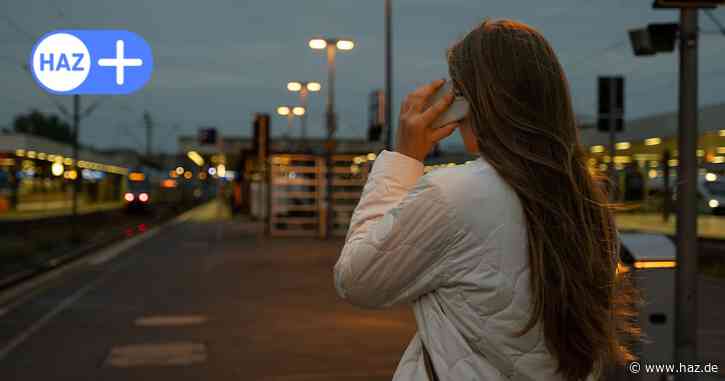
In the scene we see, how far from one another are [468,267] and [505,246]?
0.27 ft

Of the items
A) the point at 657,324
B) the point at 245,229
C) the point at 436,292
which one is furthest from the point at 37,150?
the point at 436,292

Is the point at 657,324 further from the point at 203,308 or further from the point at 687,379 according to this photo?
the point at 203,308

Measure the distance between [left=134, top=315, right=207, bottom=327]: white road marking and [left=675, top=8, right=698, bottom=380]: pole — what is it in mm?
6741

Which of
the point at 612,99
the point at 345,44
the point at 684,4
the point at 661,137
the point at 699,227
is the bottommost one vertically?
the point at 699,227

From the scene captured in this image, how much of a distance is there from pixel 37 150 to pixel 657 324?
33759 mm

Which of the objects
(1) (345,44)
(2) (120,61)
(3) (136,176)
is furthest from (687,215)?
(3) (136,176)

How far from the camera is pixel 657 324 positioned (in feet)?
20.5

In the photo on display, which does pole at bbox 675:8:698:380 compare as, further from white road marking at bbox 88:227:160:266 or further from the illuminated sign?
the illuminated sign

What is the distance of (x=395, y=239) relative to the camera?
1.74 meters

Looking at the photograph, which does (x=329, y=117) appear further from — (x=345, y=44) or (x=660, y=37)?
(x=660, y=37)

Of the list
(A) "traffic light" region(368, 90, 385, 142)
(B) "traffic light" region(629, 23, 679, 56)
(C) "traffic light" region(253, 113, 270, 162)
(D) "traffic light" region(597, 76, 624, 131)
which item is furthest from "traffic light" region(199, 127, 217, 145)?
(B) "traffic light" region(629, 23, 679, 56)

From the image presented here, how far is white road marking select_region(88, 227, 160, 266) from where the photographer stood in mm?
21594

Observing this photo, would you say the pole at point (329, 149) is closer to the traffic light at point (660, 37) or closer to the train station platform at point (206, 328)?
the train station platform at point (206, 328)

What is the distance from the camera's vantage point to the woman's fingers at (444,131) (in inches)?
73.0
